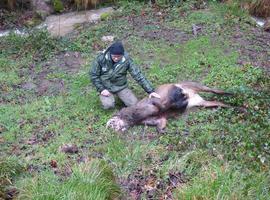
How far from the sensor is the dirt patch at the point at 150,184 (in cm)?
634

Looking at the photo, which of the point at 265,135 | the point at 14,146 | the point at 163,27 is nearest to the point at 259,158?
the point at 265,135

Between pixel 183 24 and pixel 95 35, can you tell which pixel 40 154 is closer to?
pixel 95 35

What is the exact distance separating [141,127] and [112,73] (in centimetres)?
114

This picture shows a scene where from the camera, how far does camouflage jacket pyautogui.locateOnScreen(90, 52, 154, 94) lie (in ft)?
28.2

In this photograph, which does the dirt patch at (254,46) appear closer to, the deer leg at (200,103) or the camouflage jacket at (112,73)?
the deer leg at (200,103)

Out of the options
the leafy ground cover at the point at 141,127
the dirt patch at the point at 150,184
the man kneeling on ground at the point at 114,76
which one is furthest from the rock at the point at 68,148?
the man kneeling on ground at the point at 114,76

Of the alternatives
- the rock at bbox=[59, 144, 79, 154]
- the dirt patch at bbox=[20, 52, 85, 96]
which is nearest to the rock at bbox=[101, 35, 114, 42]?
the dirt patch at bbox=[20, 52, 85, 96]

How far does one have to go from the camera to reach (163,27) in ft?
42.8

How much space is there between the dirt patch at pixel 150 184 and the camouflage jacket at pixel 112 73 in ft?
7.44

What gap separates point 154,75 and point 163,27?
10.3 ft

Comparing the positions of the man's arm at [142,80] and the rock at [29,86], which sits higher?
the man's arm at [142,80]

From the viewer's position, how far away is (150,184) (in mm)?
6465

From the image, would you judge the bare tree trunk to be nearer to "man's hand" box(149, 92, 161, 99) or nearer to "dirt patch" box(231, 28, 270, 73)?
"dirt patch" box(231, 28, 270, 73)

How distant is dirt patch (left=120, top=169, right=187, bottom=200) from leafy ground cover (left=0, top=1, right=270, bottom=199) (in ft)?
0.04
